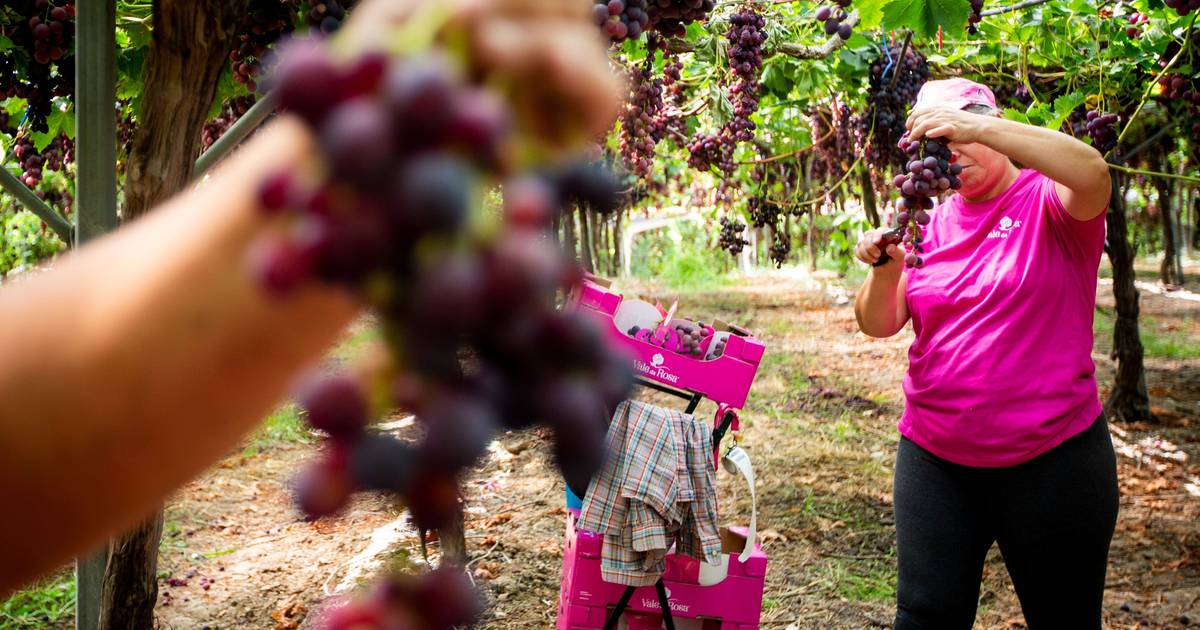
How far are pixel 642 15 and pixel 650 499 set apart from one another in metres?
1.77

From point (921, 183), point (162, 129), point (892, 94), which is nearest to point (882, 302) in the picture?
point (921, 183)

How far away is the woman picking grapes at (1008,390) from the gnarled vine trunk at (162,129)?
1.83 metres

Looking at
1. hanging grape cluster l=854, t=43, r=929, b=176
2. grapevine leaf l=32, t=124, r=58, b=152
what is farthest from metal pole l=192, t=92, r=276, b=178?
hanging grape cluster l=854, t=43, r=929, b=176

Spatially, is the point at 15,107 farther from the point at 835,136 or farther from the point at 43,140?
the point at 835,136

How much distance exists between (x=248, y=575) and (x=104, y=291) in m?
4.46

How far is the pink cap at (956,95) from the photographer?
8.66ft

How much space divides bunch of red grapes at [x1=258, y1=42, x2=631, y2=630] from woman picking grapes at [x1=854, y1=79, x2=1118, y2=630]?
2.18m

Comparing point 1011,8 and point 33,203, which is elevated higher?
point 1011,8

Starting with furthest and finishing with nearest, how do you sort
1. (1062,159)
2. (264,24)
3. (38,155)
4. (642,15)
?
(38,155) → (1062,159) → (264,24) → (642,15)

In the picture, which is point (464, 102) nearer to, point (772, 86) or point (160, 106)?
point (160, 106)

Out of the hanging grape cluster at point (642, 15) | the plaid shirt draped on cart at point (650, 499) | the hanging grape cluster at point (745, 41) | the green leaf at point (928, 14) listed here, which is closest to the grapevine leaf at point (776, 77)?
the hanging grape cluster at point (745, 41)

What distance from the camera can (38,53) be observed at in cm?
205

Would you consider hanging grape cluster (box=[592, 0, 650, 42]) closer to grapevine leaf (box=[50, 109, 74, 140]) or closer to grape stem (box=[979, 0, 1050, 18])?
grapevine leaf (box=[50, 109, 74, 140])

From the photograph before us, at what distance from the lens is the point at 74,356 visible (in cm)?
52
